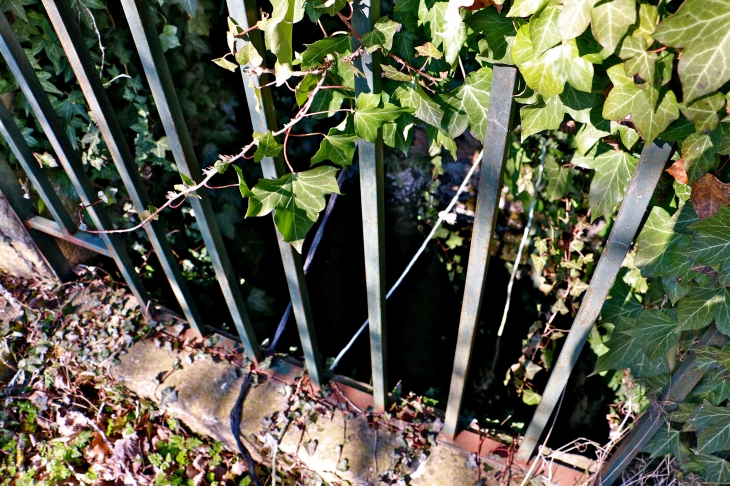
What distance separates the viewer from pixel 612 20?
690 mm

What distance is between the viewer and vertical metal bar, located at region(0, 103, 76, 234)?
1.75 meters

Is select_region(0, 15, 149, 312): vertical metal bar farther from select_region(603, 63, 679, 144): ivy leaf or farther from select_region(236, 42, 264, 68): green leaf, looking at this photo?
select_region(603, 63, 679, 144): ivy leaf

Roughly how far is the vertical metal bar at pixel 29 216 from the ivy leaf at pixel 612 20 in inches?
87.3

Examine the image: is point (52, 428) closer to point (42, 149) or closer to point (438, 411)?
point (42, 149)

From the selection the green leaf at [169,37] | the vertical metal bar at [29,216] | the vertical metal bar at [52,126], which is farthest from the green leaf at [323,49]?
the vertical metal bar at [29,216]

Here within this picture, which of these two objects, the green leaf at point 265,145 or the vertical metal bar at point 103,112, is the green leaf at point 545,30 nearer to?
the green leaf at point 265,145

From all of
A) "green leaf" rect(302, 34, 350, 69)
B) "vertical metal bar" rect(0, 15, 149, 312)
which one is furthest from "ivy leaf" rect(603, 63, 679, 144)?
"vertical metal bar" rect(0, 15, 149, 312)

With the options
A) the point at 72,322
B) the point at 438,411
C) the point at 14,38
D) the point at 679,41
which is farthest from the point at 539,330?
the point at 14,38

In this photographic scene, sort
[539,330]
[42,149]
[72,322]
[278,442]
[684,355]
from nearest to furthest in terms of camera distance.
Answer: [684,355] → [278,442] → [42,149] → [72,322] → [539,330]

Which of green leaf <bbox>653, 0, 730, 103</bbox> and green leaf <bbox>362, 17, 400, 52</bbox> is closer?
green leaf <bbox>653, 0, 730, 103</bbox>

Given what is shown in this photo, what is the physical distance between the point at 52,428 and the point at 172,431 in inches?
21.6

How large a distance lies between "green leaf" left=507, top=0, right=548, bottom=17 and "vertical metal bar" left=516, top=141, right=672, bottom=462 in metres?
0.32

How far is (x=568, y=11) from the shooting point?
720mm

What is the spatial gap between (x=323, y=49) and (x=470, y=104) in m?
0.33
